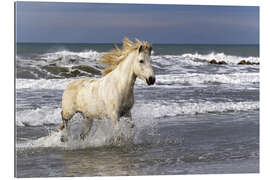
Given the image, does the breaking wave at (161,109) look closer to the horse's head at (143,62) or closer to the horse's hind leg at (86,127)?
the horse's hind leg at (86,127)

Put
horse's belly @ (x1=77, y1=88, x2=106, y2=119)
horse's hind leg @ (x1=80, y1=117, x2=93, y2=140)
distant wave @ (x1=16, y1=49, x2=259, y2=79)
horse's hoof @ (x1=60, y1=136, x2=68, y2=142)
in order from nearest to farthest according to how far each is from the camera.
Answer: horse's belly @ (x1=77, y1=88, x2=106, y2=119) → horse's hoof @ (x1=60, y1=136, x2=68, y2=142) → horse's hind leg @ (x1=80, y1=117, x2=93, y2=140) → distant wave @ (x1=16, y1=49, x2=259, y2=79)

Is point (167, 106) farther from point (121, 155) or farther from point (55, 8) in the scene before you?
point (55, 8)

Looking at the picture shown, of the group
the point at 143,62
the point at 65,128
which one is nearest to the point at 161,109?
the point at 65,128

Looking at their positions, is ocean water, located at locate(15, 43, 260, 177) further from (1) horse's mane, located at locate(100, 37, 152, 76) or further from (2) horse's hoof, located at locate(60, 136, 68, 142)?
(1) horse's mane, located at locate(100, 37, 152, 76)

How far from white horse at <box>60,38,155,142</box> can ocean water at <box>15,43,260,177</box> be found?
0.60 ft

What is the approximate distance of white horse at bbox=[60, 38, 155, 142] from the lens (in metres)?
6.18

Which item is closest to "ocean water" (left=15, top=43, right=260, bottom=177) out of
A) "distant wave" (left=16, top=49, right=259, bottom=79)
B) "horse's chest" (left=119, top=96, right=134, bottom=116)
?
"distant wave" (left=16, top=49, right=259, bottom=79)

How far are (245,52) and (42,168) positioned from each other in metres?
3.06

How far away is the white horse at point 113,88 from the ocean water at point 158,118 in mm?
184

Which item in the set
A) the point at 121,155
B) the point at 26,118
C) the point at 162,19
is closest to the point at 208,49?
the point at 162,19

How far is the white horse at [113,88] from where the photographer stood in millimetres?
6176

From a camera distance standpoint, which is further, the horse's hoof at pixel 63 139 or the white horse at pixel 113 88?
the horse's hoof at pixel 63 139

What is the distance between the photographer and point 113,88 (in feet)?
21.0

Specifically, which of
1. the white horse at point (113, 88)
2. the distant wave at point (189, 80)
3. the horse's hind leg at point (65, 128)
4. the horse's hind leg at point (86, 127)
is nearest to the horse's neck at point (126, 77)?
the white horse at point (113, 88)
